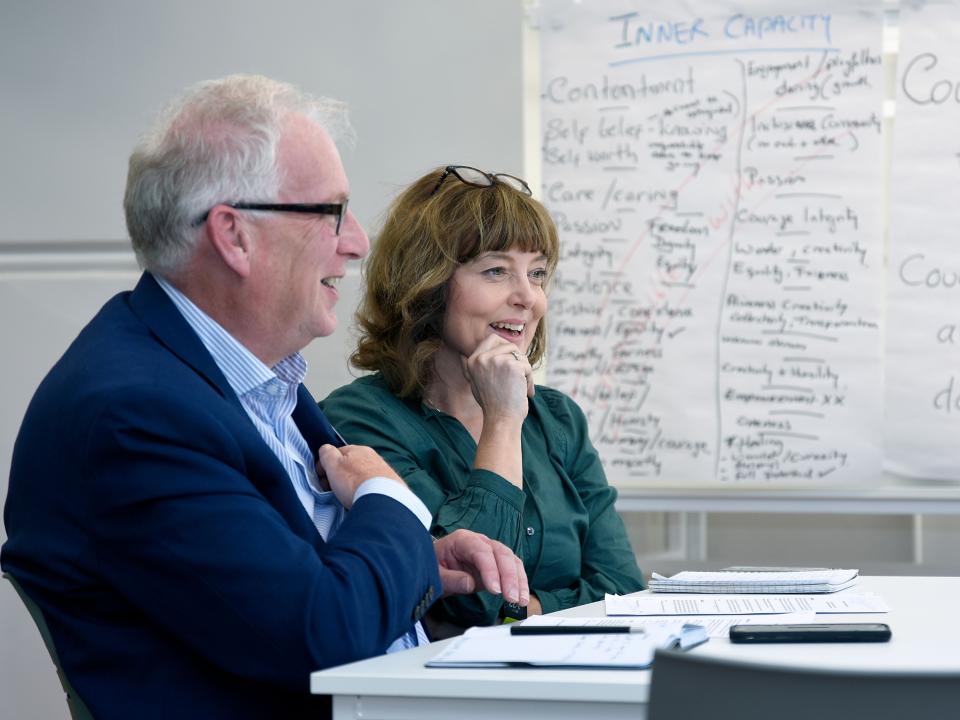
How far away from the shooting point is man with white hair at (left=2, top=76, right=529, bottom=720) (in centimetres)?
137

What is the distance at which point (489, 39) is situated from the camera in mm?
3373

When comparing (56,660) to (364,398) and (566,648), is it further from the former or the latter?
(364,398)

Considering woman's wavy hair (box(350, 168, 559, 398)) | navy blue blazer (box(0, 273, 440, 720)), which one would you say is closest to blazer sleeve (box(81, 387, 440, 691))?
navy blue blazer (box(0, 273, 440, 720))

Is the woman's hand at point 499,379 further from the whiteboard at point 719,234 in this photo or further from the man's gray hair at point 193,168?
the whiteboard at point 719,234

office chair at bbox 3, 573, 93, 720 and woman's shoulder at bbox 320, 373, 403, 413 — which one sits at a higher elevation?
woman's shoulder at bbox 320, 373, 403, 413

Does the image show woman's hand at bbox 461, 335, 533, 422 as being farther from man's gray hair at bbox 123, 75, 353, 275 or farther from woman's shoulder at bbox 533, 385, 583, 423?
Answer: man's gray hair at bbox 123, 75, 353, 275

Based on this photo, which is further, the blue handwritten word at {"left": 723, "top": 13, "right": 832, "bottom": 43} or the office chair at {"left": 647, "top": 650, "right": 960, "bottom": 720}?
the blue handwritten word at {"left": 723, "top": 13, "right": 832, "bottom": 43}

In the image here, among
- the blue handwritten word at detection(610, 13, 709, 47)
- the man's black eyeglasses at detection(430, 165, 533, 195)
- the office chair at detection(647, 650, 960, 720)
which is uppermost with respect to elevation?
the blue handwritten word at detection(610, 13, 709, 47)

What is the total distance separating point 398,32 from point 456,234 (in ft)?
3.85

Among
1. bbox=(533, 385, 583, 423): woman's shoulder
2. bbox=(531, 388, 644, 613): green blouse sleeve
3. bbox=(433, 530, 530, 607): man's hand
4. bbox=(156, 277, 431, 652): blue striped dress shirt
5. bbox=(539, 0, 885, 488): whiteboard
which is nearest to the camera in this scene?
bbox=(156, 277, 431, 652): blue striped dress shirt

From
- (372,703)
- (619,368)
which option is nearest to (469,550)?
(372,703)

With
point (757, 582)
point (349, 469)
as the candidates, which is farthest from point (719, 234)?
point (349, 469)

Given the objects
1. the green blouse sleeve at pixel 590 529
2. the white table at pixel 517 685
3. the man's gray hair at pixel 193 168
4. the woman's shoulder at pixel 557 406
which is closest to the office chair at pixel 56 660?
the white table at pixel 517 685

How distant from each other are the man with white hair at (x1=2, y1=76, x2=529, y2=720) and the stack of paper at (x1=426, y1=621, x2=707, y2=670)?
0.39ft
